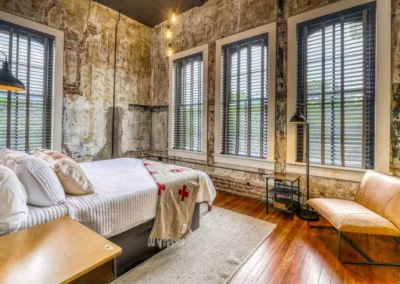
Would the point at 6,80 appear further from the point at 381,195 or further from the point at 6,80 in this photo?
the point at 381,195

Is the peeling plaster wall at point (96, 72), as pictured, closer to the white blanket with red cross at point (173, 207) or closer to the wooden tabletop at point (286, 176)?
the white blanket with red cross at point (173, 207)

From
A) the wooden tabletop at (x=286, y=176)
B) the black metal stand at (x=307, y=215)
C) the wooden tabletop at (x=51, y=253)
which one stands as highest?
the wooden tabletop at (x=286, y=176)

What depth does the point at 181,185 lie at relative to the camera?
2.21 metres

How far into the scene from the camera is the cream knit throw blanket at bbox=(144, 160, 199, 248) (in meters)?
1.98

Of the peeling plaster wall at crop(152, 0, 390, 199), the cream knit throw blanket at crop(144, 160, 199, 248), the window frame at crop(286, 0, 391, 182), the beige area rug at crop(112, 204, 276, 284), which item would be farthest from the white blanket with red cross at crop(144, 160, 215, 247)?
the window frame at crop(286, 0, 391, 182)

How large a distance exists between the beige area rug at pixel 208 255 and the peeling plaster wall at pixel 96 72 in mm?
2801

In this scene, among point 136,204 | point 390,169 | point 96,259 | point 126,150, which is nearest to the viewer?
point 96,259

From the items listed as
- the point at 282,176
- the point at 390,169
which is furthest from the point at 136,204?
the point at 390,169

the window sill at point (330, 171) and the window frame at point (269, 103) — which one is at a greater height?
the window frame at point (269, 103)

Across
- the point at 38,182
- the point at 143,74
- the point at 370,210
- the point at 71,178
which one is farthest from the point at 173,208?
the point at 143,74

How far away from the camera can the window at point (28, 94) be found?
10.3 ft

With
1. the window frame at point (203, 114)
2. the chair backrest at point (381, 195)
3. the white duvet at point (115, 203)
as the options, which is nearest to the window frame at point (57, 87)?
the white duvet at point (115, 203)

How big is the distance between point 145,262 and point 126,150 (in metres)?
3.21

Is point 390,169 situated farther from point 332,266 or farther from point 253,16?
point 253,16
